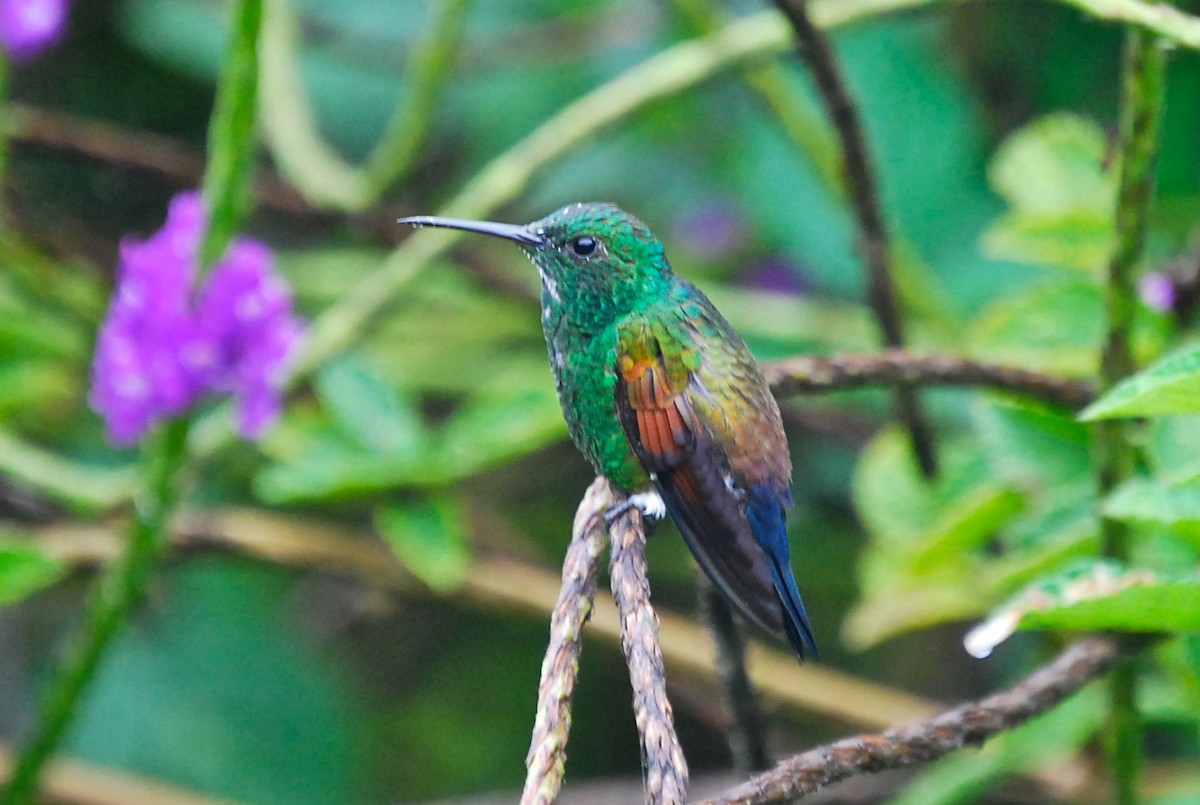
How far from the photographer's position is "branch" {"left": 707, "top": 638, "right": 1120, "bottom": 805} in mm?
930

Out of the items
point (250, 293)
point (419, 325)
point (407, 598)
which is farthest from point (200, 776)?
point (250, 293)

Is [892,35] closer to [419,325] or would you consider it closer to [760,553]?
[419,325]

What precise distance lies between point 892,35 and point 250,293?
5.88 ft

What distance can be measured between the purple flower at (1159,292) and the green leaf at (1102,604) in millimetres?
783

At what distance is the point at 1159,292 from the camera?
1.97 metres

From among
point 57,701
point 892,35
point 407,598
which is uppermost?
point 892,35

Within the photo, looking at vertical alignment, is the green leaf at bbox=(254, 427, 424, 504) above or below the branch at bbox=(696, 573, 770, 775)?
above

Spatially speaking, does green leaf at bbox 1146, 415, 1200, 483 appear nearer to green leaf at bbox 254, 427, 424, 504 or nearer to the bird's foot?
the bird's foot

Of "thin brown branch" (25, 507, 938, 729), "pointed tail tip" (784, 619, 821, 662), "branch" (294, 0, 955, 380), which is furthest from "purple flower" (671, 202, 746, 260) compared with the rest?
"pointed tail tip" (784, 619, 821, 662)

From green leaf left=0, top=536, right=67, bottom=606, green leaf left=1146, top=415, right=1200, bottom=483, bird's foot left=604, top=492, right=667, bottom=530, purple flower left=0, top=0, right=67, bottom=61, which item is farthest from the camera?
purple flower left=0, top=0, right=67, bottom=61

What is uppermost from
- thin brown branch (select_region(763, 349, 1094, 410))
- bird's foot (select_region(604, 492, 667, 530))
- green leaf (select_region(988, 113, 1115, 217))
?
green leaf (select_region(988, 113, 1115, 217))

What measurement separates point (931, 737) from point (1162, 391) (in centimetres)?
33

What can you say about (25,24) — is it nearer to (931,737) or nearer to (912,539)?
(912,539)

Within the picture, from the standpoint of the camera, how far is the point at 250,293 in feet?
7.00
